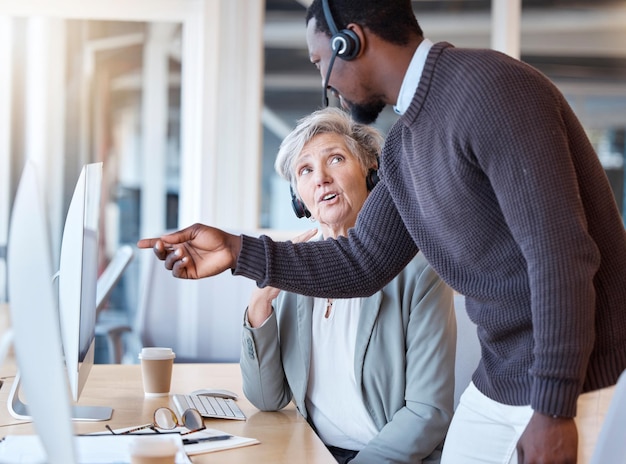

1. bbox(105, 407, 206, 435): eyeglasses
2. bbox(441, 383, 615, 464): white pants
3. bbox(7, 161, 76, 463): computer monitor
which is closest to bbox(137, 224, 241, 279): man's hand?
bbox(105, 407, 206, 435): eyeglasses

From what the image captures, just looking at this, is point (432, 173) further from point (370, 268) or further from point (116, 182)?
point (116, 182)

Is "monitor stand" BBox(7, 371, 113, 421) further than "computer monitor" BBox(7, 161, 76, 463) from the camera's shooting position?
Yes

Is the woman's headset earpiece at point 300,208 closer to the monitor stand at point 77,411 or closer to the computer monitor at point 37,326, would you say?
the monitor stand at point 77,411

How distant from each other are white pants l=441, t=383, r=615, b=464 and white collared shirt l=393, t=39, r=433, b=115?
548mm

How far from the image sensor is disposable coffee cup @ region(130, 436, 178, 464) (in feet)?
3.94

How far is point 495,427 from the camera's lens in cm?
148

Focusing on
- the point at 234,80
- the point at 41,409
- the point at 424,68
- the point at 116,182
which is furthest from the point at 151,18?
the point at 41,409

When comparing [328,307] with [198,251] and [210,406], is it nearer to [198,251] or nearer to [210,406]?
[210,406]

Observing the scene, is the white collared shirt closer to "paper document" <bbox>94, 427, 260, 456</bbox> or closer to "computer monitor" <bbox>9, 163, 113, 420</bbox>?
"computer monitor" <bbox>9, 163, 113, 420</bbox>

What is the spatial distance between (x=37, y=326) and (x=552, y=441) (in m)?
0.75

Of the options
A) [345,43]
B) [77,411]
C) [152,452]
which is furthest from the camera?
[77,411]

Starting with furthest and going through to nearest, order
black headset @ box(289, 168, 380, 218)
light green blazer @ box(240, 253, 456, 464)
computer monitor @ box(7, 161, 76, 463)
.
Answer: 1. black headset @ box(289, 168, 380, 218)
2. light green blazer @ box(240, 253, 456, 464)
3. computer monitor @ box(7, 161, 76, 463)

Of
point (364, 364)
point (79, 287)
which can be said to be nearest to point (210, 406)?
point (364, 364)

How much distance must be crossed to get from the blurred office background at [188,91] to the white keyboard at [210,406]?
6.96 feet
